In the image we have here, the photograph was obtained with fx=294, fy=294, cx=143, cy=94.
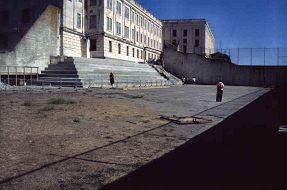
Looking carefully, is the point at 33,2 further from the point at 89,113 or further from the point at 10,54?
the point at 89,113

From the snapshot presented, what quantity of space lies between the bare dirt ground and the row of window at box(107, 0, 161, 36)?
40.8 metres

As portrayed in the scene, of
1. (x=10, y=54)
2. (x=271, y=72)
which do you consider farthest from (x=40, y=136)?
(x=271, y=72)

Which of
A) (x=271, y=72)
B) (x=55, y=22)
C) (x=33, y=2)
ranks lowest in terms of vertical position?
(x=271, y=72)

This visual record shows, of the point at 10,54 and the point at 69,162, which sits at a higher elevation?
the point at 10,54

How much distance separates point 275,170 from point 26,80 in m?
27.7

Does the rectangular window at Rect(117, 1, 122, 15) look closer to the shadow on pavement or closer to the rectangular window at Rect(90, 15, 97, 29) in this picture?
the rectangular window at Rect(90, 15, 97, 29)

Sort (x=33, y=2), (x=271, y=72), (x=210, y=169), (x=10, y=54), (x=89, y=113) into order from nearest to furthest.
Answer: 1. (x=210, y=169)
2. (x=89, y=113)
3. (x=10, y=54)
4. (x=33, y=2)
5. (x=271, y=72)

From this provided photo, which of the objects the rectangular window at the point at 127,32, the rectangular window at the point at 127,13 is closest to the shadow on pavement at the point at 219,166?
the rectangular window at the point at 127,32

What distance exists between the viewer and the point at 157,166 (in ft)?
18.2

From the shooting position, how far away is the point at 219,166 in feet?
18.2

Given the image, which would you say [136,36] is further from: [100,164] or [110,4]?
[100,164]

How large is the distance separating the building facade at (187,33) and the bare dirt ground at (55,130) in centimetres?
7152

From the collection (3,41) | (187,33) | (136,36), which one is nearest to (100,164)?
(3,41)

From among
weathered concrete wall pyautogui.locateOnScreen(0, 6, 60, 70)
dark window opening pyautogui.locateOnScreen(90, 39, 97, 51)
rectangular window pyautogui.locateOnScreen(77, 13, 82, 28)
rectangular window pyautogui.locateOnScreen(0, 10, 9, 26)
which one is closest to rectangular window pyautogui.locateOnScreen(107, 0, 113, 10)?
rectangular window pyautogui.locateOnScreen(77, 13, 82, 28)
